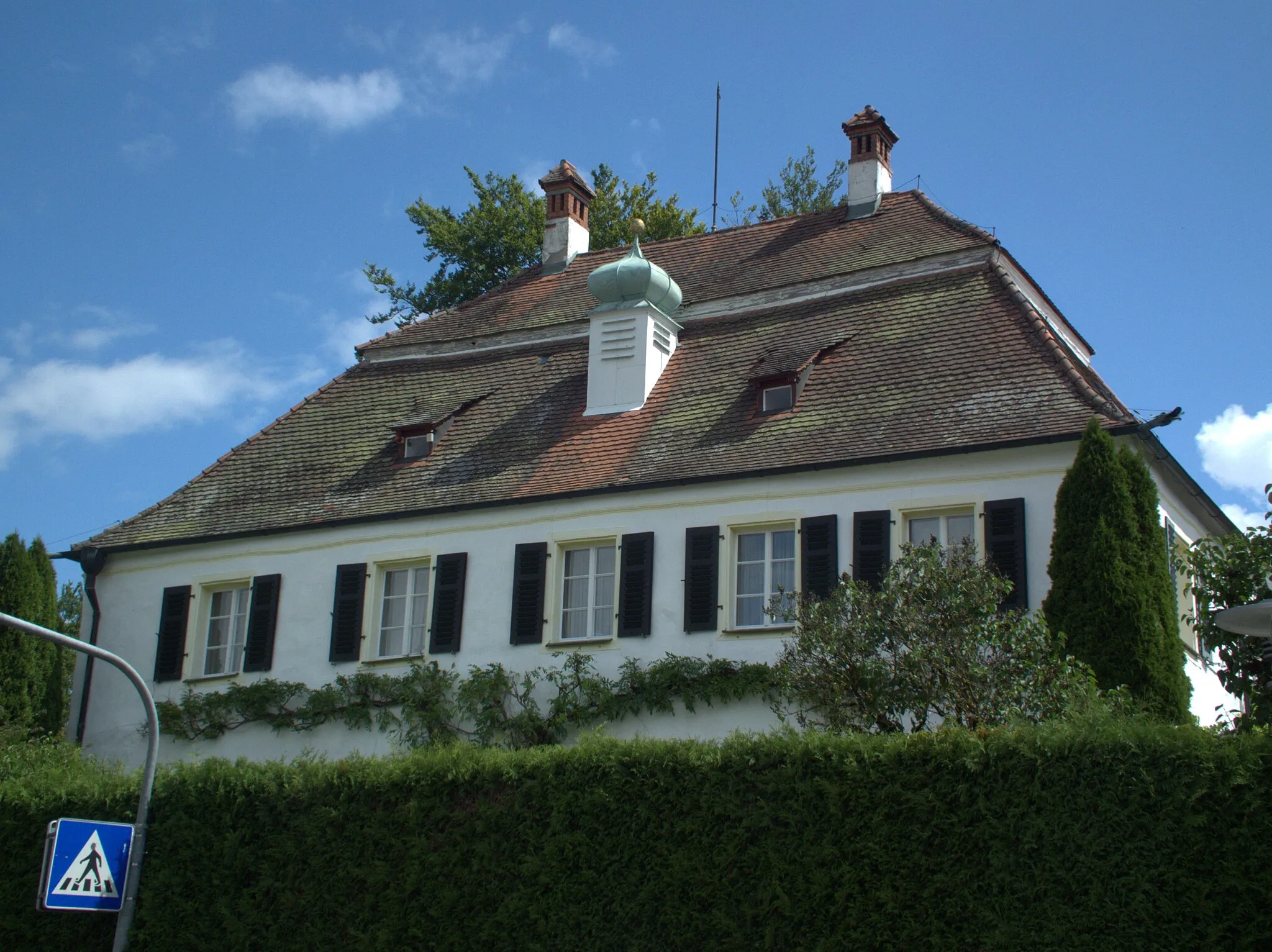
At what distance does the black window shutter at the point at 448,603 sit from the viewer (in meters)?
22.9

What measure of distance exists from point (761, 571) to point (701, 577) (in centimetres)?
78

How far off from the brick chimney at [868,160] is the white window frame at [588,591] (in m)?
8.48

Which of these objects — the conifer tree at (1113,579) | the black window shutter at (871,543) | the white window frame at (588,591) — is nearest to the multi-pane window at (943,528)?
the black window shutter at (871,543)

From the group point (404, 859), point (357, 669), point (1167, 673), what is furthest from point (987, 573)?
point (357, 669)

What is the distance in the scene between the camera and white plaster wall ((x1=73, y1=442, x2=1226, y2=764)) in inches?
796

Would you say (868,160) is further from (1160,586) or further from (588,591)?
(1160,586)

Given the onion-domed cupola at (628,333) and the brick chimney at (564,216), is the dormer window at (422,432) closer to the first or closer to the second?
the onion-domed cupola at (628,333)

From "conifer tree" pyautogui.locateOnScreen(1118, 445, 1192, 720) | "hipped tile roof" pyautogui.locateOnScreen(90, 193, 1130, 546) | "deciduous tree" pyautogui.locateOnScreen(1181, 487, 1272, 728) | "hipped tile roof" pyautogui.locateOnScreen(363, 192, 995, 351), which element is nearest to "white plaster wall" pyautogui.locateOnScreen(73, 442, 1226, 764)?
"hipped tile roof" pyautogui.locateOnScreen(90, 193, 1130, 546)

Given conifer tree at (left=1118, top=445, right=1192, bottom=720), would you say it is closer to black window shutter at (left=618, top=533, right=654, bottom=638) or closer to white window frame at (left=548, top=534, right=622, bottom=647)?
black window shutter at (left=618, top=533, right=654, bottom=638)

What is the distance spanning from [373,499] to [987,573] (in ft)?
36.3

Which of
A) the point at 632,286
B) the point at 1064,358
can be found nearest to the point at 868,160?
the point at 632,286

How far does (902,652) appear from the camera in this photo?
16047 mm

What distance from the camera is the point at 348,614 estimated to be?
23.8 m

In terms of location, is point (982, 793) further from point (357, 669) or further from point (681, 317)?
point (681, 317)
